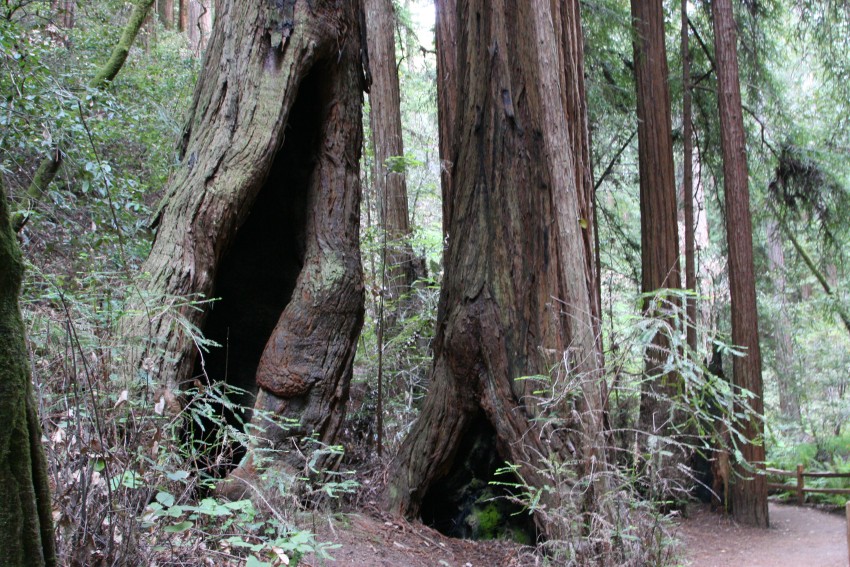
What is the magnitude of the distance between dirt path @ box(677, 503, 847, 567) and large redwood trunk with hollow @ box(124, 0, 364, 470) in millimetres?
6378

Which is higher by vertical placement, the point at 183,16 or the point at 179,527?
the point at 183,16

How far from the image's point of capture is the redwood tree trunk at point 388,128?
9.50 m

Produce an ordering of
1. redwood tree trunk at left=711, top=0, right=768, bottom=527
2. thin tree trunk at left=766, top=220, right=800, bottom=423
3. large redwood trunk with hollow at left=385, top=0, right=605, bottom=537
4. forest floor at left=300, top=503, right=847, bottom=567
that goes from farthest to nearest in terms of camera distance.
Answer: thin tree trunk at left=766, top=220, right=800, bottom=423 → redwood tree trunk at left=711, top=0, right=768, bottom=527 → large redwood trunk with hollow at left=385, top=0, right=605, bottom=537 → forest floor at left=300, top=503, right=847, bottom=567

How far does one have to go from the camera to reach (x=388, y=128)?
10.7 meters

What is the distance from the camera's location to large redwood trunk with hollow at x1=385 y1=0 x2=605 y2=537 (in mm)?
5715

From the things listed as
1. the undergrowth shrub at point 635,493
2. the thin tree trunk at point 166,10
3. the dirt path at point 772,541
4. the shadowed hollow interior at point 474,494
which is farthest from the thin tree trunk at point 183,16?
the undergrowth shrub at point 635,493

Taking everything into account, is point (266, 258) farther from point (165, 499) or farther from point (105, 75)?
point (165, 499)

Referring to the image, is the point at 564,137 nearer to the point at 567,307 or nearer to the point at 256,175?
the point at 567,307

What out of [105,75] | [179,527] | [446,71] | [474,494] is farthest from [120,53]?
[179,527]

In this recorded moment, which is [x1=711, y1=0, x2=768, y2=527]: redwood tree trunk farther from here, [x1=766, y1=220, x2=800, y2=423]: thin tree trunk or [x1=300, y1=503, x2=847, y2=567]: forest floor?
[x1=766, y1=220, x2=800, y2=423]: thin tree trunk

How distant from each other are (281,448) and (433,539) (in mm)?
1515

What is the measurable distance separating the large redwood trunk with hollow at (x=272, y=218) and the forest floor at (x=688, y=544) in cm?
92

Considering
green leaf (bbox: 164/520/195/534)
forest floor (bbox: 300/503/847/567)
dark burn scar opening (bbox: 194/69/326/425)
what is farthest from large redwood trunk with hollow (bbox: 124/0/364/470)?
green leaf (bbox: 164/520/195/534)

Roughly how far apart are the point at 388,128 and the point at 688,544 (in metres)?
7.92
